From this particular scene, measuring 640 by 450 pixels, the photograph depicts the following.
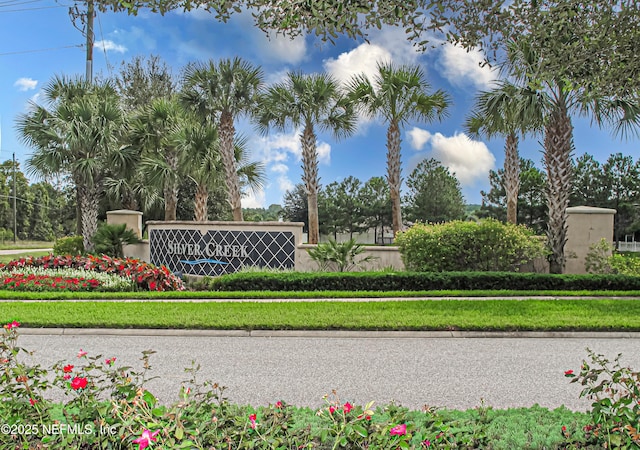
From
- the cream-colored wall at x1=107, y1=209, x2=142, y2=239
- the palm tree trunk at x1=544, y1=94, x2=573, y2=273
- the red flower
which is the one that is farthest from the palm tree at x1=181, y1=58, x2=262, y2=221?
the red flower

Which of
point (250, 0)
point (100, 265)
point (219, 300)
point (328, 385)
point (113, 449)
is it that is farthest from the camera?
point (100, 265)

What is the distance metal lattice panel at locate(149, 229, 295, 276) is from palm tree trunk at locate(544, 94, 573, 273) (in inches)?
325

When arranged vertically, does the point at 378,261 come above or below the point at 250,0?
below

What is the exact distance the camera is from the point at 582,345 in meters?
7.20

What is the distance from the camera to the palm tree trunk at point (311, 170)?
22897 millimetres

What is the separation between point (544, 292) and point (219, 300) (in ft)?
25.4

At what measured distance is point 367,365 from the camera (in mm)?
6012

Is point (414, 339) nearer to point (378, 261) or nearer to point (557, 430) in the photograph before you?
point (557, 430)

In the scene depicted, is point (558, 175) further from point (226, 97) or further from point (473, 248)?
point (226, 97)

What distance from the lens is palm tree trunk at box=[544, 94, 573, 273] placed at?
1512 cm

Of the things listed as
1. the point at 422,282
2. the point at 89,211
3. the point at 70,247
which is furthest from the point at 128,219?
the point at 422,282

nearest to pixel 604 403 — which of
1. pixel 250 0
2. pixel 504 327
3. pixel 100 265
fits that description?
pixel 250 0

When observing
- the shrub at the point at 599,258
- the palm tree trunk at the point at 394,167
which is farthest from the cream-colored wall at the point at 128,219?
the shrub at the point at 599,258

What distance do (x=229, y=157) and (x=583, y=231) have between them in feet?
47.2
